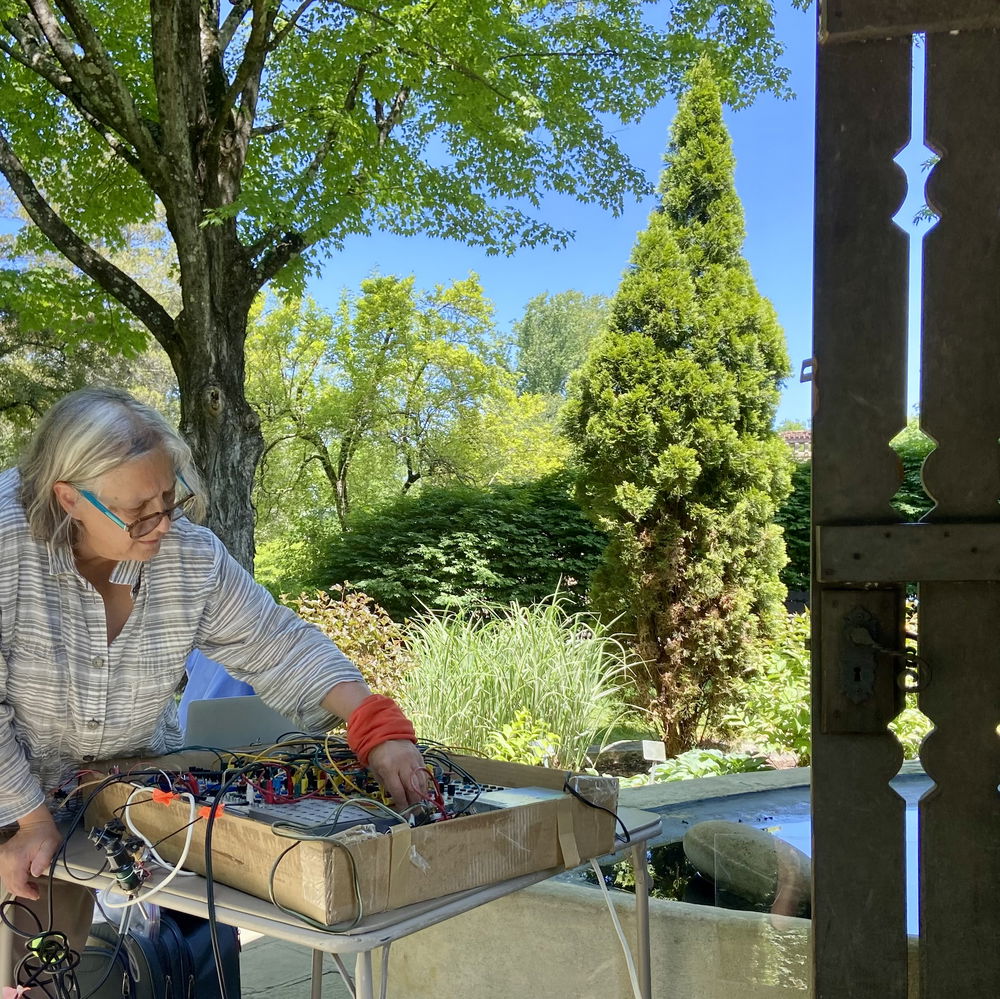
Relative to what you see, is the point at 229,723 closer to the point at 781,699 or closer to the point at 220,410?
the point at 781,699

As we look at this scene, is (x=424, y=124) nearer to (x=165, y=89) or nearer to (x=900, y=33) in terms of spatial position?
(x=165, y=89)

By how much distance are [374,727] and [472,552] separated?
30.4ft

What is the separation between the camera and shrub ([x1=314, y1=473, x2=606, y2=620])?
1099cm

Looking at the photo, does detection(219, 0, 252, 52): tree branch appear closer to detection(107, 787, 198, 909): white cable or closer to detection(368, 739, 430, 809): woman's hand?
detection(368, 739, 430, 809): woman's hand

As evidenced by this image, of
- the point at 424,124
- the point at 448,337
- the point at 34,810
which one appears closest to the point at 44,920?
the point at 34,810

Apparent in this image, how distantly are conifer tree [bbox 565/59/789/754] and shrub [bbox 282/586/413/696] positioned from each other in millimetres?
1592

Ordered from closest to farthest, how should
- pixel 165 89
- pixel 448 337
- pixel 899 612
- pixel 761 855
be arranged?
pixel 899 612 → pixel 761 855 → pixel 165 89 → pixel 448 337

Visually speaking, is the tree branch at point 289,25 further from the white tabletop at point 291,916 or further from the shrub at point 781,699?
the white tabletop at point 291,916

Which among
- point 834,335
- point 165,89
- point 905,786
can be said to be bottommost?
point 905,786

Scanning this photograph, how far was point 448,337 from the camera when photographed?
18062 millimetres

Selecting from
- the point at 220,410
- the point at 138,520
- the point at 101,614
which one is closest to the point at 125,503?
the point at 138,520

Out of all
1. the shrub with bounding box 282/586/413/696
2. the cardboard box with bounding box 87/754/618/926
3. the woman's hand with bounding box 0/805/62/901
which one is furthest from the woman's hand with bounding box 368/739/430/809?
the shrub with bounding box 282/586/413/696

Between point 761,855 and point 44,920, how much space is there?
5.48 ft

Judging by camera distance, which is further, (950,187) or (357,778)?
(357,778)
